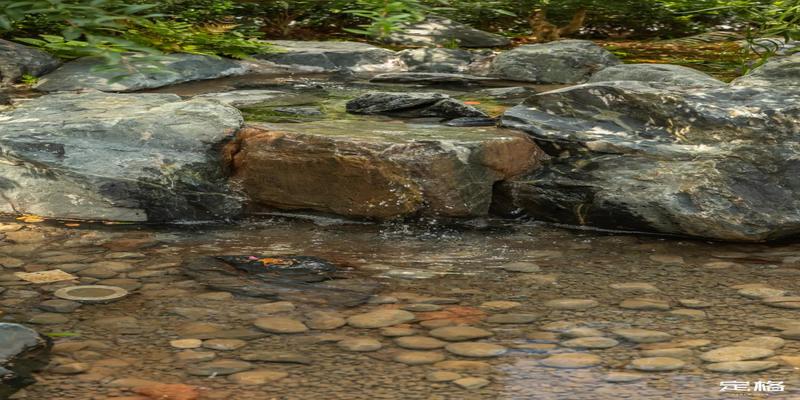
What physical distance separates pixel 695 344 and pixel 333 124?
2452mm

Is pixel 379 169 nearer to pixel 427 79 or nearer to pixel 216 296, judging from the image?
pixel 216 296

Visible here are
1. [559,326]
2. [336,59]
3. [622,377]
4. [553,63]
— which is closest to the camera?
[622,377]

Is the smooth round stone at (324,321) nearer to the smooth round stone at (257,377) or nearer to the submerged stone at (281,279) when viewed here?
the submerged stone at (281,279)

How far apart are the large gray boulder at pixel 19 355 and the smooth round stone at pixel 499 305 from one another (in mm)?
1428

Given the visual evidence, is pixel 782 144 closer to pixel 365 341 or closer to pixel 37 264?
pixel 365 341

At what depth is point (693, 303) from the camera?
3711mm

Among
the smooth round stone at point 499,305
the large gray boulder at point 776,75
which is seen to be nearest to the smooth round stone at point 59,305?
the smooth round stone at point 499,305

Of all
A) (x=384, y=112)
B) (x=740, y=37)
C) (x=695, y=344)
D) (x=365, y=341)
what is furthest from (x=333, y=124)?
(x=740, y=37)

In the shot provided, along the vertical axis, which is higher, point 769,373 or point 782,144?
point 782,144

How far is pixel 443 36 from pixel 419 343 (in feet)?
21.8

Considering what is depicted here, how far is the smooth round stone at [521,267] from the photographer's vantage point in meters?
4.13

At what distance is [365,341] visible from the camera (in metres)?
3.33

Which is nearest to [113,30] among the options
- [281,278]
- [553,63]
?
[281,278]

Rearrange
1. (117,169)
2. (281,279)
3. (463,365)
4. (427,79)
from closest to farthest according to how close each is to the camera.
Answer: (463,365) → (281,279) → (117,169) → (427,79)
